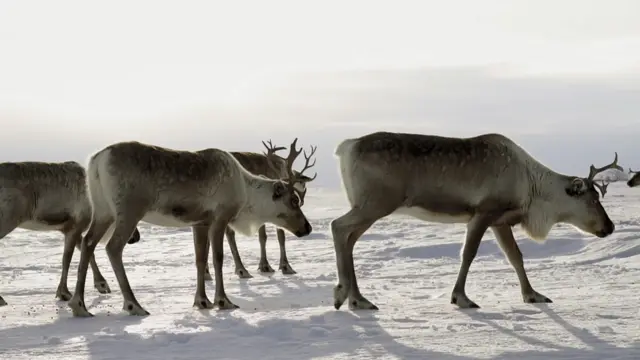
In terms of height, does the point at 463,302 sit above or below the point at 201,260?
below

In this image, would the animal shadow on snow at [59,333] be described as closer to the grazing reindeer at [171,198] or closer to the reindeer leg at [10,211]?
the grazing reindeer at [171,198]

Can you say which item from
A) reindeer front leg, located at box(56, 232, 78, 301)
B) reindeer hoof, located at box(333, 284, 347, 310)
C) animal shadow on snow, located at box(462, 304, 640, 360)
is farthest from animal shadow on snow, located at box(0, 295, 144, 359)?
animal shadow on snow, located at box(462, 304, 640, 360)

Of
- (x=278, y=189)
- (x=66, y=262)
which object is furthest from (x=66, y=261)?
(x=278, y=189)

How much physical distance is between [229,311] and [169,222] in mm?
1218

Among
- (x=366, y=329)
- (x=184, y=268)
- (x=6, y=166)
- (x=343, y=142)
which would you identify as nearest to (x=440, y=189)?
(x=343, y=142)

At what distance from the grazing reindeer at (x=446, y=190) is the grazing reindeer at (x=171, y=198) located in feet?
4.65

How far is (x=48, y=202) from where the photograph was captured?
10523 millimetres

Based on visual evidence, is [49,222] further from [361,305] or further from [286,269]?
[361,305]

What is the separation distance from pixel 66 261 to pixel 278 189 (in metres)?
2.92

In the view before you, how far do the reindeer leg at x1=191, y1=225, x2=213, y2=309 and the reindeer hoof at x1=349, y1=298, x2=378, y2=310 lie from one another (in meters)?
1.63

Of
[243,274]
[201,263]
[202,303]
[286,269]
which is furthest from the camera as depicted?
[286,269]

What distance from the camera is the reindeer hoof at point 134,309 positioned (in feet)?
27.8

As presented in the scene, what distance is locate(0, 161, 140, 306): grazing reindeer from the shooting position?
1008 centimetres

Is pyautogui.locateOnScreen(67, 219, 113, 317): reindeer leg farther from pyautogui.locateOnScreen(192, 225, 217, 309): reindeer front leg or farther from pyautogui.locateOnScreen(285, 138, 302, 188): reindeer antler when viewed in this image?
pyautogui.locateOnScreen(285, 138, 302, 188): reindeer antler
